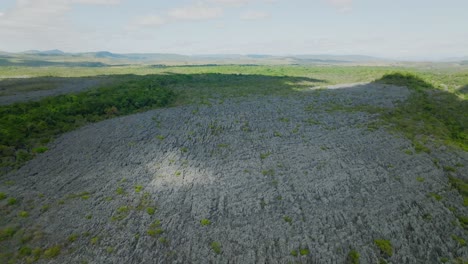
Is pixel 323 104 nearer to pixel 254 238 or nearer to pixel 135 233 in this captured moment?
pixel 254 238

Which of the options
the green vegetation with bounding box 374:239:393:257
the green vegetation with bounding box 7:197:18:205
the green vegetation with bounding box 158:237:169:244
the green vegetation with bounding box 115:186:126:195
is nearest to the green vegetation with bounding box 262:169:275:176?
the green vegetation with bounding box 374:239:393:257

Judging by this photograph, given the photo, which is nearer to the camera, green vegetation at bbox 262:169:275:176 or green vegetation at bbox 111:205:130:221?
green vegetation at bbox 111:205:130:221

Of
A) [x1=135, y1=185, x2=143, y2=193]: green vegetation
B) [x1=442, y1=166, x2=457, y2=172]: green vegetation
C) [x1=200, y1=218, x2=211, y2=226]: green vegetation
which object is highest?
[x1=442, y1=166, x2=457, y2=172]: green vegetation

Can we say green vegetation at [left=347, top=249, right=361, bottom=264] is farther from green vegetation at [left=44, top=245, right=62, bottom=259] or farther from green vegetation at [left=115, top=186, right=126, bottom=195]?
green vegetation at [left=44, top=245, right=62, bottom=259]

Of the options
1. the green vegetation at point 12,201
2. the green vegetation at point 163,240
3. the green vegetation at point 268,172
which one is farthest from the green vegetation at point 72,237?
the green vegetation at point 268,172

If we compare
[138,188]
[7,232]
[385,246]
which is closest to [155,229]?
[138,188]

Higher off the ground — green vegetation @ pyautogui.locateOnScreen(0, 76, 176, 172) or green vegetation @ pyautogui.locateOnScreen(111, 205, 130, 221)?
green vegetation @ pyautogui.locateOnScreen(0, 76, 176, 172)

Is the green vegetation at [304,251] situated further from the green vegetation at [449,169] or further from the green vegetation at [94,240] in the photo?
the green vegetation at [449,169]

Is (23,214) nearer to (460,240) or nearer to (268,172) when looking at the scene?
(268,172)
